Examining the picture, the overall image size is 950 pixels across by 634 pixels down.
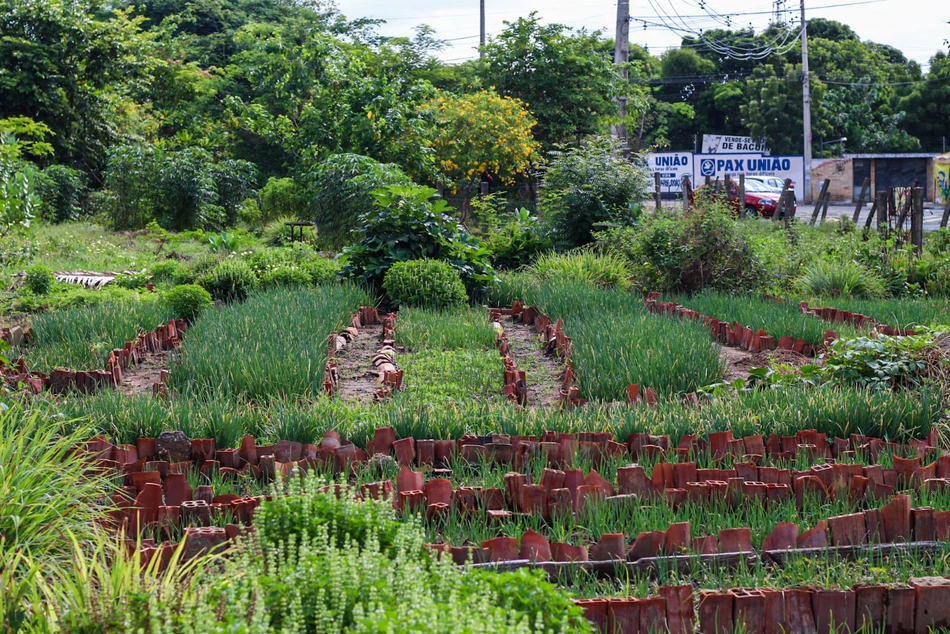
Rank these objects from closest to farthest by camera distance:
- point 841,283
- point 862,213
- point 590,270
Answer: point 841,283, point 590,270, point 862,213

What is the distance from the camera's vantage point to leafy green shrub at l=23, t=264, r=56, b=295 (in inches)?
402

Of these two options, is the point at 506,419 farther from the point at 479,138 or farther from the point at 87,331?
the point at 479,138

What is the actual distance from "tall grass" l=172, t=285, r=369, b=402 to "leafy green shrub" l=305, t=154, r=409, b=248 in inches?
229

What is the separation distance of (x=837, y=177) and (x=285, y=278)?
35.4 m

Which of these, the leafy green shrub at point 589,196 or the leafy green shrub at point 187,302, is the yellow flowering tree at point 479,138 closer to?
the leafy green shrub at point 589,196

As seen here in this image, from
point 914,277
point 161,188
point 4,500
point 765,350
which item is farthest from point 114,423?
point 161,188

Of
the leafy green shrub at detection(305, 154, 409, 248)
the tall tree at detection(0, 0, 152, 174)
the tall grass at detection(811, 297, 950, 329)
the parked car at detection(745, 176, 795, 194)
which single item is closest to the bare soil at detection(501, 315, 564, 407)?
the tall grass at detection(811, 297, 950, 329)

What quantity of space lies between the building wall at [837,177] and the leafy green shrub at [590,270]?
31457mm

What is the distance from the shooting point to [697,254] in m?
10.5

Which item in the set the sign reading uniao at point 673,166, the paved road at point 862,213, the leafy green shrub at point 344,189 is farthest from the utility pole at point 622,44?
the sign reading uniao at point 673,166

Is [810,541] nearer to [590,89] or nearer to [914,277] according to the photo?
[914,277]

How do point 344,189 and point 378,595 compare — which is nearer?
point 378,595

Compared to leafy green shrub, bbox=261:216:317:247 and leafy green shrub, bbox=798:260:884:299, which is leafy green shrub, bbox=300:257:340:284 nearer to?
leafy green shrub, bbox=261:216:317:247

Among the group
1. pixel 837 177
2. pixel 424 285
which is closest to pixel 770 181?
pixel 837 177
